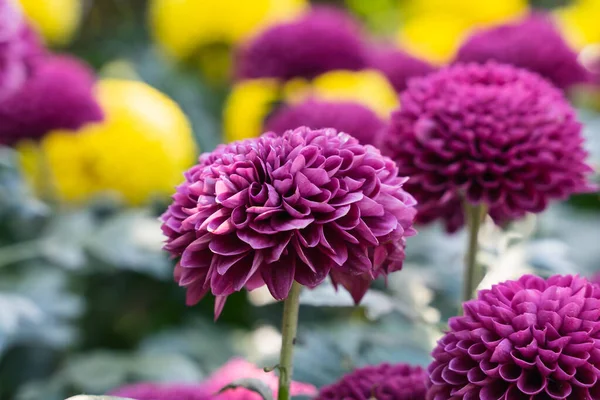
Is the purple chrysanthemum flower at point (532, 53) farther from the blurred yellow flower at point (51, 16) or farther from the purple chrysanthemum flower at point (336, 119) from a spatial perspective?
the blurred yellow flower at point (51, 16)

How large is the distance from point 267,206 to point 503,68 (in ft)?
1.16

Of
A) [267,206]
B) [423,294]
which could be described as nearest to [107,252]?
[423,294]

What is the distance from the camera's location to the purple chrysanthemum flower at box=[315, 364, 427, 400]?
54cm

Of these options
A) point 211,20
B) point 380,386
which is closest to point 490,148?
point 380,386

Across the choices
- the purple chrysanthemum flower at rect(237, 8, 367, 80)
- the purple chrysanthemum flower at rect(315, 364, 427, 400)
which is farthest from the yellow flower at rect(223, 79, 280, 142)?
the purple chrysanthemum flower at rect(315, 364, 427, 400)

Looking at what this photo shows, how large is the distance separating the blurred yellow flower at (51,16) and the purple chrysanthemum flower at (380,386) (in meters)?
1.42

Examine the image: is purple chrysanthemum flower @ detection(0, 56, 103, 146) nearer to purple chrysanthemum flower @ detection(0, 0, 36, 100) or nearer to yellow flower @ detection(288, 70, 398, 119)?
purple chrysanthemum flower @ detection(0, 0, 36, 100)

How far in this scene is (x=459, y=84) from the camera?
0.68 m

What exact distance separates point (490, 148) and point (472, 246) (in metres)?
0.09

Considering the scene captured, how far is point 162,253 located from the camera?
1.18 metres

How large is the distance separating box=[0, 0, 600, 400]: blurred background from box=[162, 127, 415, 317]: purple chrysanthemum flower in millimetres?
194

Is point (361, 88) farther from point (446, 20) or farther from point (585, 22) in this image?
point (585, 22)

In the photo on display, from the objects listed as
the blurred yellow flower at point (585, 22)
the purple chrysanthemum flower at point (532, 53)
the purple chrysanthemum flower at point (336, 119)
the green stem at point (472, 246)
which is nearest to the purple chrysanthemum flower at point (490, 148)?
the green stem at point (472, 246)

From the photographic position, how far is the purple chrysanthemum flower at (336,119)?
931mm
